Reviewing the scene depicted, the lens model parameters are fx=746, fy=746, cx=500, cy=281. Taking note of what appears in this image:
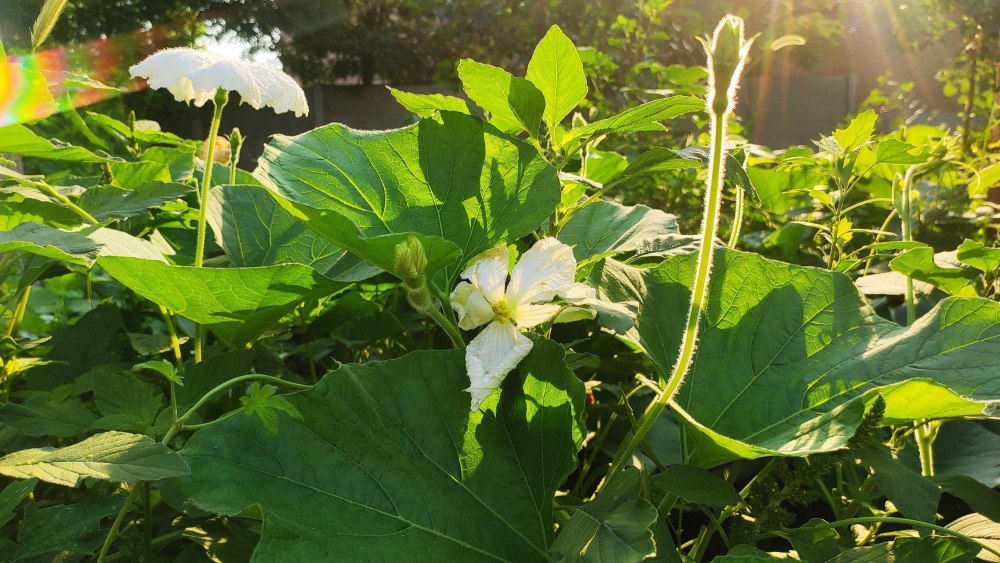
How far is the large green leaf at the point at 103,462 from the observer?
450 mm

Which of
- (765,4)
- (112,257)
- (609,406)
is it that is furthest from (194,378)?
(765,4)

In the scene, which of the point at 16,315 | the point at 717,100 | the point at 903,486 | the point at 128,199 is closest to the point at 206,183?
the point at 128,199

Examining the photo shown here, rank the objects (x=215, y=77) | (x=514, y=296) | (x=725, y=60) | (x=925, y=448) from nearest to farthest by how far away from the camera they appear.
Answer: (x=725, y=60), (x=514, y=296), (x=215, y=77), (x=925, y=448)

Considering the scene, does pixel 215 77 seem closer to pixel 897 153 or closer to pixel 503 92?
pixel 503 92

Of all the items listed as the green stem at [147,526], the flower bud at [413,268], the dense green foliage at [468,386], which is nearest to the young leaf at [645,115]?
the dense green foliage at [468,386]

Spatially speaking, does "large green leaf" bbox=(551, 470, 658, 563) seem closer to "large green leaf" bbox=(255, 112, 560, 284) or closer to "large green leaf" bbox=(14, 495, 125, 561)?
"large green leaf" bbox=(255, 112, 560, 284)

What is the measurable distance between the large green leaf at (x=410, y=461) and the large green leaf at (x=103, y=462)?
0.02 meters

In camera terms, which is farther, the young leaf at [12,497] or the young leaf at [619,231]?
the young leaf at [619,231]

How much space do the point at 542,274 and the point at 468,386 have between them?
0.10m

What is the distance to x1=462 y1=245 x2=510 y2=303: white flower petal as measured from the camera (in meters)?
0.52

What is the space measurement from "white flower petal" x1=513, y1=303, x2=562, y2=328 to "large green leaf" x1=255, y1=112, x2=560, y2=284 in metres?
0.08

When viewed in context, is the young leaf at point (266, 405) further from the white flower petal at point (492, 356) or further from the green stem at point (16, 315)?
the green stem at point (16, 315)

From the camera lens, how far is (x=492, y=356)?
49 centimetres

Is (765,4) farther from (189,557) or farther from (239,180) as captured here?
(189,557)
